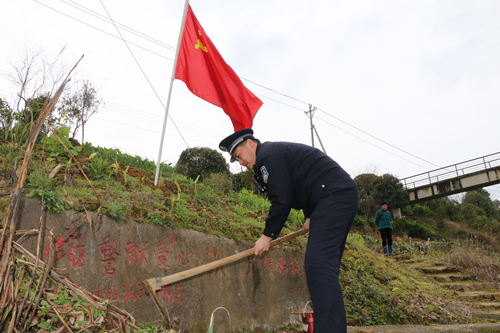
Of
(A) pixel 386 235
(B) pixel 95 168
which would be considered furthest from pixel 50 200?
(A) pixel 386 235

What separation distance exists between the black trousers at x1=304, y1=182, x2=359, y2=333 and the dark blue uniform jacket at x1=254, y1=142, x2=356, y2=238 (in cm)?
10

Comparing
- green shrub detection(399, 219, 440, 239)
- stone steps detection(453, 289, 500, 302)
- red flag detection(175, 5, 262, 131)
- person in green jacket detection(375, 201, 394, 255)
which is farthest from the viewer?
green shrub detection(399, 219, 440, 239)

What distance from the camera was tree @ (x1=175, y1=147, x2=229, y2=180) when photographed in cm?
1438

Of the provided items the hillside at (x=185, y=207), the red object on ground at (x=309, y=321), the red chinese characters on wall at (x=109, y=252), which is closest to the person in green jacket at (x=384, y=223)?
the hillside at (x=185, y=207)

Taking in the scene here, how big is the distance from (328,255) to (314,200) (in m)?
0.51

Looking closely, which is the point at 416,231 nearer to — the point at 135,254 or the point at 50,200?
the point at 135,254

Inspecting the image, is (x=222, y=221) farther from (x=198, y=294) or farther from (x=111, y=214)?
(x=111, y=214)

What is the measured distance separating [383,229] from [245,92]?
719 cm

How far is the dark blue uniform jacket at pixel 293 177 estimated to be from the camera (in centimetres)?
273

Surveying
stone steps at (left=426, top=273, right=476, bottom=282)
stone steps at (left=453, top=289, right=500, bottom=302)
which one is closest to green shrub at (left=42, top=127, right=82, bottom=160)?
stone steps at (left=453, top=289, right=500, bottom=302)

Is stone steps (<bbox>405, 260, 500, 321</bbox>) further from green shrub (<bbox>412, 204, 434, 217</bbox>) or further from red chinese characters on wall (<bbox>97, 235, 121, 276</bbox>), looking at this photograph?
green shrub (<bbox>412, 204, 434, 217</bbox>)

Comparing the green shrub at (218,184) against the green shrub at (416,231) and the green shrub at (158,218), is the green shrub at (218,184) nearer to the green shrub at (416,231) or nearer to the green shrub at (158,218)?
the green shrub at (158,218)

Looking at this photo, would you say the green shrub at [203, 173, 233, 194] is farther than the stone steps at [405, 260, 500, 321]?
Yes

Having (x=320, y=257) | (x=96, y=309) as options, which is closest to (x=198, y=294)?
(x=96, y=309)
